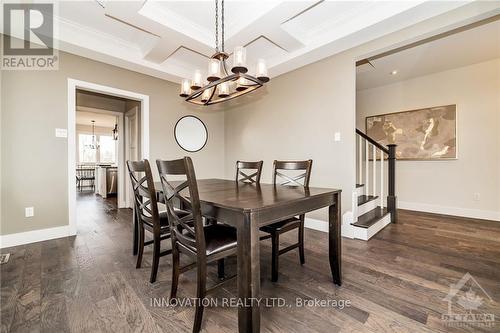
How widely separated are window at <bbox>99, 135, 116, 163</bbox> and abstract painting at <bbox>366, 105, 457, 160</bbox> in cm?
999

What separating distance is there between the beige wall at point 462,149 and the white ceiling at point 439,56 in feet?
0.80

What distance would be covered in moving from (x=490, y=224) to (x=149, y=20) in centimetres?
543

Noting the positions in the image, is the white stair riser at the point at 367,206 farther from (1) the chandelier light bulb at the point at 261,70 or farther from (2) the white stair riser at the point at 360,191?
(1) the chandelier light bulb at the point at 261,70

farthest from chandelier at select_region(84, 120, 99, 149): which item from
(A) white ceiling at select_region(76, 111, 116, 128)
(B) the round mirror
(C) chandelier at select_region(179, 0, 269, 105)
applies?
(C) chandelier at select_region(179, 0, 269, 105)

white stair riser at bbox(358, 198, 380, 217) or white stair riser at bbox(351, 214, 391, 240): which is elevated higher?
white stair riser at bbox(358, 198, 380, 217)

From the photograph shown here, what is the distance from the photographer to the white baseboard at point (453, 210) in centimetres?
345

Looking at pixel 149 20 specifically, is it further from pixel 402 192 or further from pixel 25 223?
pixel 402 192

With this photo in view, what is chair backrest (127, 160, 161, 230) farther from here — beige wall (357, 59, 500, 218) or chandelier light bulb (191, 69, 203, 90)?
beige wall (357, 59, 500, 218)

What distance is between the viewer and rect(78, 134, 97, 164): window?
8711mm

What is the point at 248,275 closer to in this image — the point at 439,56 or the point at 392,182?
the point at 392,182

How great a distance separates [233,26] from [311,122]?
171 cm

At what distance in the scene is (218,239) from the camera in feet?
4.70

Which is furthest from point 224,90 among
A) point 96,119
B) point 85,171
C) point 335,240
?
point 85,171

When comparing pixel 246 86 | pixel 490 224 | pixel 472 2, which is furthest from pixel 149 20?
pixel 490 224
